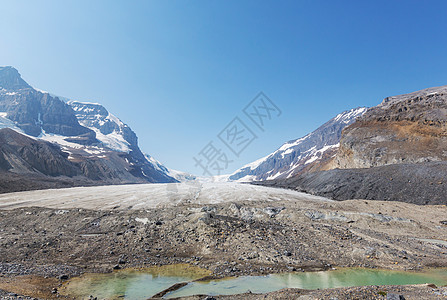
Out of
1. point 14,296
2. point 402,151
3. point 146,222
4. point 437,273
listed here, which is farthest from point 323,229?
point 402,151

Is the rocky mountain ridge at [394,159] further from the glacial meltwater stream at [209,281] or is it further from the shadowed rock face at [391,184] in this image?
the glacial meltwater stream at [209,281]

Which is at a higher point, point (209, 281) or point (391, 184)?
point (391, 184)

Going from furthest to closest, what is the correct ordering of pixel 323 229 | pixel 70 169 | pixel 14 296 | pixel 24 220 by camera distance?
pixel 70 169 → pixel 24 220 → pixel 323 229 → pixel 14 296

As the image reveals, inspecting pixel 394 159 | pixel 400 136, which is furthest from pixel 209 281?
pixel 400 136

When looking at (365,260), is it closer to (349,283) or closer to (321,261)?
(321,261)

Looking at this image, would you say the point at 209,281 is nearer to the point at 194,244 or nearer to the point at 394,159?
the point at 194,244

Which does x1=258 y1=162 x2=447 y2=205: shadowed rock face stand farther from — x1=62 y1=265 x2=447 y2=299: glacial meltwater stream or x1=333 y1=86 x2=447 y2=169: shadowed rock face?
x1=62 y1=265 x2=447 y2=299: glacial meltwater stream
